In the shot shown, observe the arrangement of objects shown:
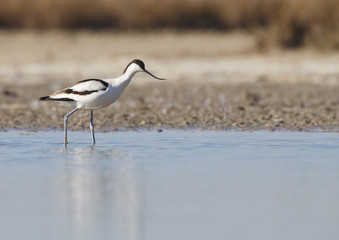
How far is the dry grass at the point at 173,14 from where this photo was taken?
2070 centimetres

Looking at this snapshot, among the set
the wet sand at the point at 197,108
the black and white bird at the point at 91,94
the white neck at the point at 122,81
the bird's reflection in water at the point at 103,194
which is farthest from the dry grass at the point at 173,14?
the bird's reflection in water at the point at 103,194

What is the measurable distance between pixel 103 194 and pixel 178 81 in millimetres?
10049

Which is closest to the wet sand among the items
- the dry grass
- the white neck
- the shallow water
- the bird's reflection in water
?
the shallow water

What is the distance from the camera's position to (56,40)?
2119 cm

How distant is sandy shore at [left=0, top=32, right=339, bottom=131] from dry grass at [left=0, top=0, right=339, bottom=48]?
2.40ft

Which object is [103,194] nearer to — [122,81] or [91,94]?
[91,94]

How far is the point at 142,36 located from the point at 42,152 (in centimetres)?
1338

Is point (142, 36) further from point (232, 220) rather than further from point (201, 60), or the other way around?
point (232, 220)

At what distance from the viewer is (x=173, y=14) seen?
23500 mm

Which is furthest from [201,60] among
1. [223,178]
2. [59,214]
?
[59,214]

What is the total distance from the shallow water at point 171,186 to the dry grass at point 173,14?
1096 cm

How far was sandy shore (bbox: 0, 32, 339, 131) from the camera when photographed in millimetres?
11539

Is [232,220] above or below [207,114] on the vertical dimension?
below

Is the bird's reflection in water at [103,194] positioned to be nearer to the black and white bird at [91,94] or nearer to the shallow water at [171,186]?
the shallow water at [171,186]
